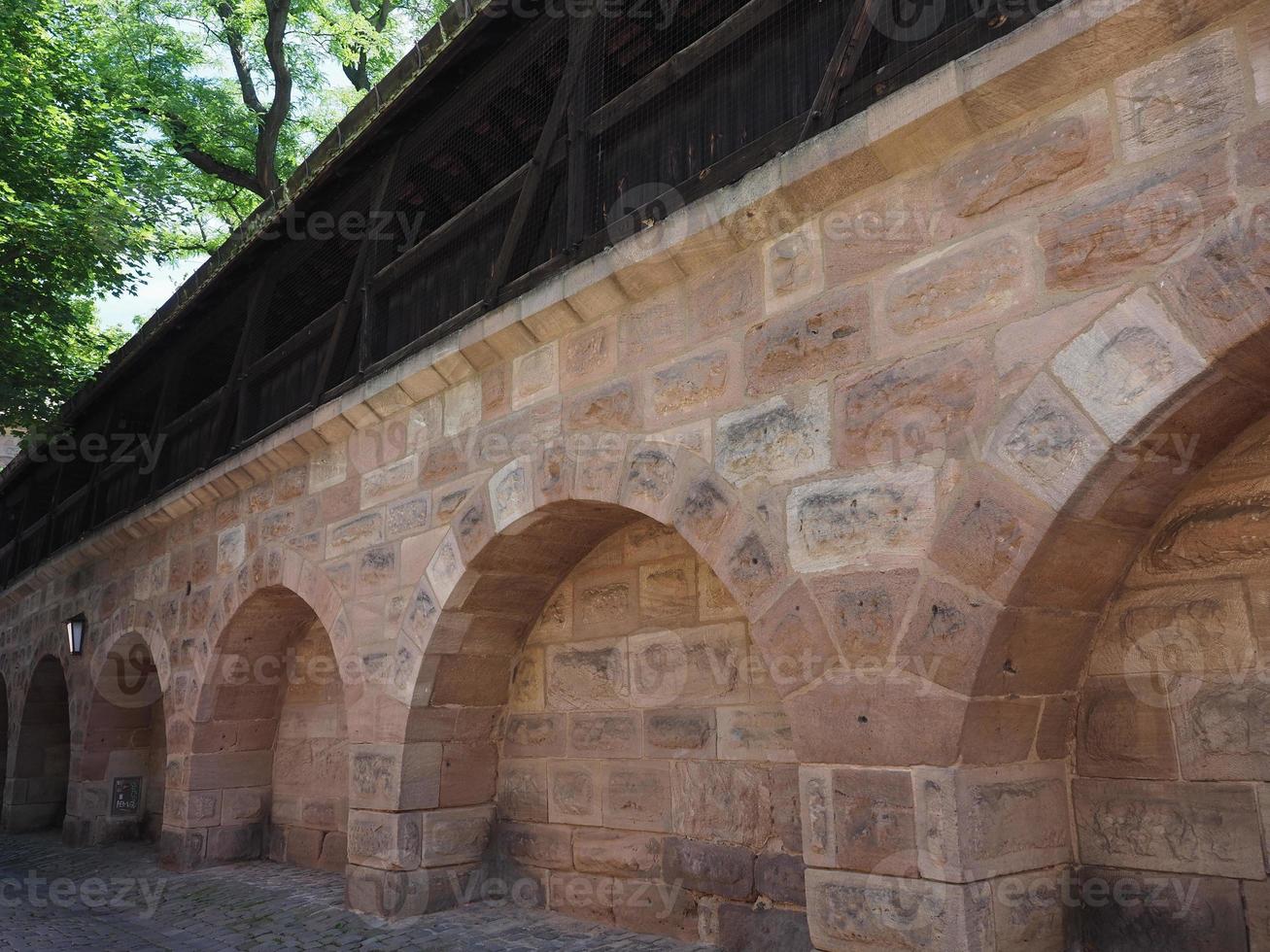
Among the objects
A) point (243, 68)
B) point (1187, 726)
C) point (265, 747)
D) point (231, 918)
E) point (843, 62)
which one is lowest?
point (231, 918)

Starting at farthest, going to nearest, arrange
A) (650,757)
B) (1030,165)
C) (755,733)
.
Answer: (650,757), (755,733), (1030,165)

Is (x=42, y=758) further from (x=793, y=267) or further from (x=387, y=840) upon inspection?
(x=793, y=267)

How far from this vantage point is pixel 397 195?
5832mm

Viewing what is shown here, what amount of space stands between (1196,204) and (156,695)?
9203 millimetres

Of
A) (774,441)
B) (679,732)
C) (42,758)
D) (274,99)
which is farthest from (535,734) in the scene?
(274,99)

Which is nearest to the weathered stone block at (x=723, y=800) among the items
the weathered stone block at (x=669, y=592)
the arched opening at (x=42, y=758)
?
the weathered stone block at (x=669, y=592)

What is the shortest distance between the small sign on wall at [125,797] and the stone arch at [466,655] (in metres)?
4.96

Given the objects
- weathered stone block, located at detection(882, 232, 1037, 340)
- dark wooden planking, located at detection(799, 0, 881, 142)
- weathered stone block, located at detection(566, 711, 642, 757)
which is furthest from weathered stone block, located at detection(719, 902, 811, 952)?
dark wooden planking, located at detection(799, 0, 881, 142)

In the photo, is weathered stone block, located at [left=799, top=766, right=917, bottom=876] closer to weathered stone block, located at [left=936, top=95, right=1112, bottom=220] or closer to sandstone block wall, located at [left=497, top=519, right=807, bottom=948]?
sandstone block wall, located at [left=497, top=519, right=807, bottom=948]

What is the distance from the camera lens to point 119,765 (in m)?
8.95

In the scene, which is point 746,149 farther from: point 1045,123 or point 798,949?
point 798,949

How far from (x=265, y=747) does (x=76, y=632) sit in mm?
2929

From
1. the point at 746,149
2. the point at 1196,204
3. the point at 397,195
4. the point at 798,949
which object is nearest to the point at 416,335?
the point at 397,195

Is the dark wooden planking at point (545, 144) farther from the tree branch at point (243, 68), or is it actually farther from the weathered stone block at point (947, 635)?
the tree branch at point (243, 68)
